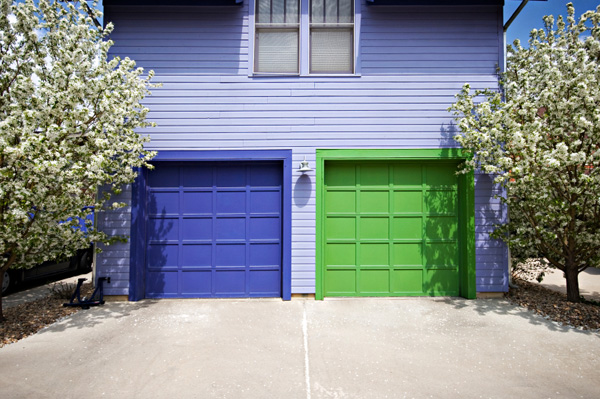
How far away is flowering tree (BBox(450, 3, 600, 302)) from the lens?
477 cm

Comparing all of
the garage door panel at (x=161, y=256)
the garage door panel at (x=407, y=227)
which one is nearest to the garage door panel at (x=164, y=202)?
the garage door panel at (x=161, y=256)

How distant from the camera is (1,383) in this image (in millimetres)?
3229

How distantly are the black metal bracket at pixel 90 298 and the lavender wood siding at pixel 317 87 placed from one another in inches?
94.2

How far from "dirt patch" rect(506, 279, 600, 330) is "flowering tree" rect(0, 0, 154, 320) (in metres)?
6.24

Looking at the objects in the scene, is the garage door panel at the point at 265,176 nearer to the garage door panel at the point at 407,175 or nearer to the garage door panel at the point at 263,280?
the garage door panel at the point at 263,280

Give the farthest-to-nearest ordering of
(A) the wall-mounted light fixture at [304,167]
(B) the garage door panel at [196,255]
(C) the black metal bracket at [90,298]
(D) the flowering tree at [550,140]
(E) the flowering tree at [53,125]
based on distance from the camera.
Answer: (B) the garage door panel at [196,255], (A) the wall-mounted light fixture at [304,167], (C) the black metal bracket at [90,298], (D) the flowering tree at [550,140], (E) the flowering tree at [53,125]

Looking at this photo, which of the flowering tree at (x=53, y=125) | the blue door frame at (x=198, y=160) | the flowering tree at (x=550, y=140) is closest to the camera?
the flowering tree at (x=53, y=125)

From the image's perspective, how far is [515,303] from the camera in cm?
562

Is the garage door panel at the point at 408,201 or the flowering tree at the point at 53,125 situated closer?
the flowering tree at the point at 53,125

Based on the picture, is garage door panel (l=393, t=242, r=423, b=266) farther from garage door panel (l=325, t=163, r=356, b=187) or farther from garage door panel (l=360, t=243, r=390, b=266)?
garage door panel (l=325, t=163, r=356, b=187)

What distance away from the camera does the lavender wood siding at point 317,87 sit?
5902 millimetres

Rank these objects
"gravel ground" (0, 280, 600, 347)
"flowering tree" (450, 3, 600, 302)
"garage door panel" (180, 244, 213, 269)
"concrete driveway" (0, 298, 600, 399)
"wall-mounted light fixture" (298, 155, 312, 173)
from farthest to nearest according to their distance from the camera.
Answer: "garage door panel" (180, 244, 213, 269) → "wall-mounted light fixture" (298, 155, 312, 173) → "flowering tree" (450, 3, 600, 302) → "gravel ground" (0, 280, 600, 347) → "concrete driveway" (0, 298, 600, 399)

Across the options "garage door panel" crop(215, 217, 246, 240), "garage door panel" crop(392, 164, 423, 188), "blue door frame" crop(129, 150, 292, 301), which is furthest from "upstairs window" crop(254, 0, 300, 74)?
"garage door panel" crop(215, 217, 246, 240)

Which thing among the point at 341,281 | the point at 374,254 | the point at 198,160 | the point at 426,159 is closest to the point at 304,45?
the point at 198,160
